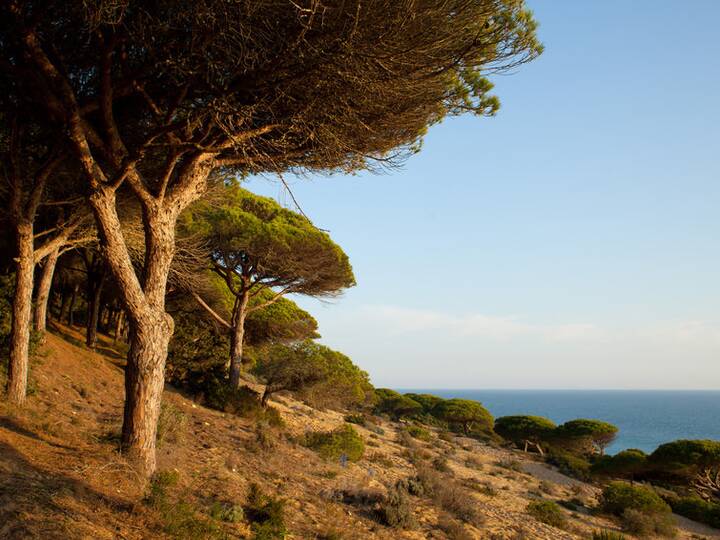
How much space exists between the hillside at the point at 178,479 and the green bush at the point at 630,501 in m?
1.02

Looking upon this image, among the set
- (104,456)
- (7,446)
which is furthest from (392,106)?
(7,446)

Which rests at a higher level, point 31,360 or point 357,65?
point 357,65

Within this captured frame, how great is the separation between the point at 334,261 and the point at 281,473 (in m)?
8.92

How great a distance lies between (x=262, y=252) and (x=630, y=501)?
1491 centimetres

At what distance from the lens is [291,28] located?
5484 mm

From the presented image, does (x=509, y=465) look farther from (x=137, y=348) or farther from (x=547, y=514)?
(x=137, y=348)

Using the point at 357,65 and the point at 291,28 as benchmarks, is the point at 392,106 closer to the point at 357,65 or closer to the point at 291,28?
the point at 357,65

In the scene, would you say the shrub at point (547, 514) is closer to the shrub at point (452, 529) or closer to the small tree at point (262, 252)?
the shrub at point (452, 529)

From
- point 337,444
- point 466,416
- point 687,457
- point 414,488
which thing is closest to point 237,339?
point 337,444

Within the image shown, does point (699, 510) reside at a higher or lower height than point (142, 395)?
lower

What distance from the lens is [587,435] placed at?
102ft

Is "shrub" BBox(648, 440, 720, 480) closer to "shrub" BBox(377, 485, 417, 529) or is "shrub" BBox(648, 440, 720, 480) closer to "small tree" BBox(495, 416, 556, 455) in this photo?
"small tree" BBox(495, 416, 556, 455)

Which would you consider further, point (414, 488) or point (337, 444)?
point (337, 444)

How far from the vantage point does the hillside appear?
4.61 m
